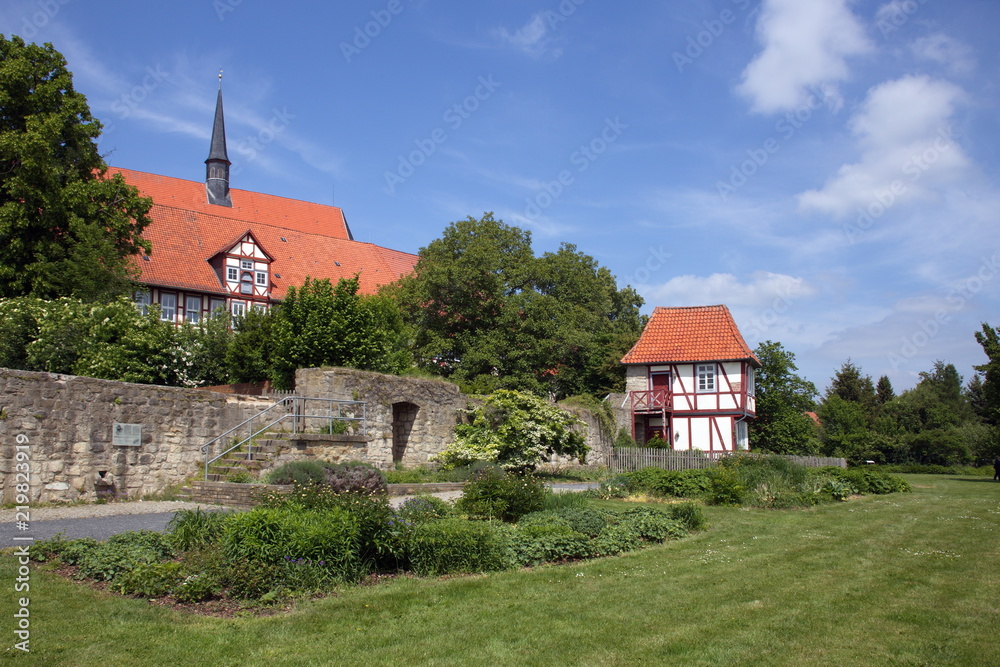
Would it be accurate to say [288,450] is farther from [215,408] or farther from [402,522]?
[402,522]

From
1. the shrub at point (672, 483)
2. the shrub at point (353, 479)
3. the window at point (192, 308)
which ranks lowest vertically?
the shrub at point (672, 483)

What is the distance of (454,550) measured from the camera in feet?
25.5

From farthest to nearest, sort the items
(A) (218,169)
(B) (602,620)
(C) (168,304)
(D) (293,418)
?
1. (A) (218,169)
2. (C) (168,304)
3. (D) (293,418)
4. (B) (602,620)

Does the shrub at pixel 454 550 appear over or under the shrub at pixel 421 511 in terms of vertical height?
under

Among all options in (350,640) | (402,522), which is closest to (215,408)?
(402,522)

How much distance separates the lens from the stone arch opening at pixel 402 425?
19.2m

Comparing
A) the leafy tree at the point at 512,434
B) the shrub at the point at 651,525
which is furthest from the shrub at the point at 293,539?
the leafy tree at the point at 512,434

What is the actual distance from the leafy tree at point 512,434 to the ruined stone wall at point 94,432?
614 cm

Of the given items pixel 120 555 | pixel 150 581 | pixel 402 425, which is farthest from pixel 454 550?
pixel 402 425

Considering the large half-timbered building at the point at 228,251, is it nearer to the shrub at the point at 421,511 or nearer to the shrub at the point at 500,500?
the shrub at the point at 500,500

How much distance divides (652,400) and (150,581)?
28.5m

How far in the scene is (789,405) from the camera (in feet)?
119

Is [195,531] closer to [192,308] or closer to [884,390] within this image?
[192,308]

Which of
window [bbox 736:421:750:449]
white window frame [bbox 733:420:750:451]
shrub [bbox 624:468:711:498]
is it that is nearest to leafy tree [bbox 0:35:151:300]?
shrub [bbox 624:468:711:498]
